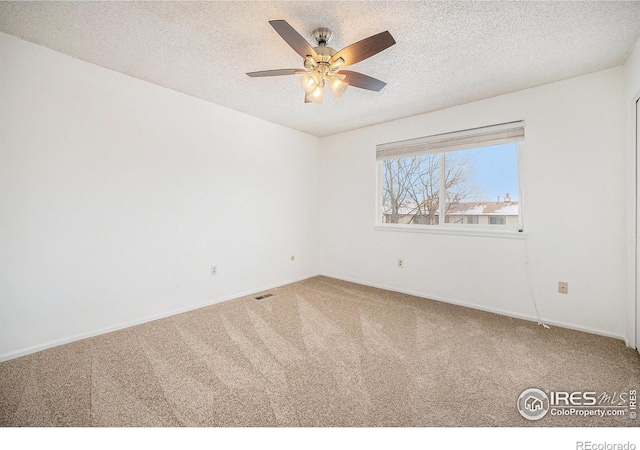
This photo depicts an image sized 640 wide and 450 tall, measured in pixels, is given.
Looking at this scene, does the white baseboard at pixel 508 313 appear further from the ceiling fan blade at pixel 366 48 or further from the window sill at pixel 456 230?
the ceiling fan blade at pixel 366 48

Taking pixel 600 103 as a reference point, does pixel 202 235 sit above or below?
below

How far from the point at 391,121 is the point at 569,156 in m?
1.98

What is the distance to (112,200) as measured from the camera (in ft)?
8.24

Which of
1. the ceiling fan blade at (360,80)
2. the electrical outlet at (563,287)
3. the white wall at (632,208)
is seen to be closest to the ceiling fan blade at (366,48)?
the ceiling fan blade at (360,80)

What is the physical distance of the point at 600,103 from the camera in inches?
96.0

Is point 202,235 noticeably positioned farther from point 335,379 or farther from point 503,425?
point 503,425

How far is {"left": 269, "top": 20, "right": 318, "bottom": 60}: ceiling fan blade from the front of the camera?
58.6 inches

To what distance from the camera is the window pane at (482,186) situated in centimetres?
301

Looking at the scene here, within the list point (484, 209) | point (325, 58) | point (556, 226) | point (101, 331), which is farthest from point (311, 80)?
point (101, 331)

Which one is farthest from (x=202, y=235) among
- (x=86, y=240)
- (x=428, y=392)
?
(x=428, y=392)

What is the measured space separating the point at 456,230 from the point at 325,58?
2.43 metres

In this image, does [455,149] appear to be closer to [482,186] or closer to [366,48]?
[482,186]

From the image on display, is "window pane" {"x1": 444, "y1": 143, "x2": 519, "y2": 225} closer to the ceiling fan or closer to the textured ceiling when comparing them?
the textured ceiling
